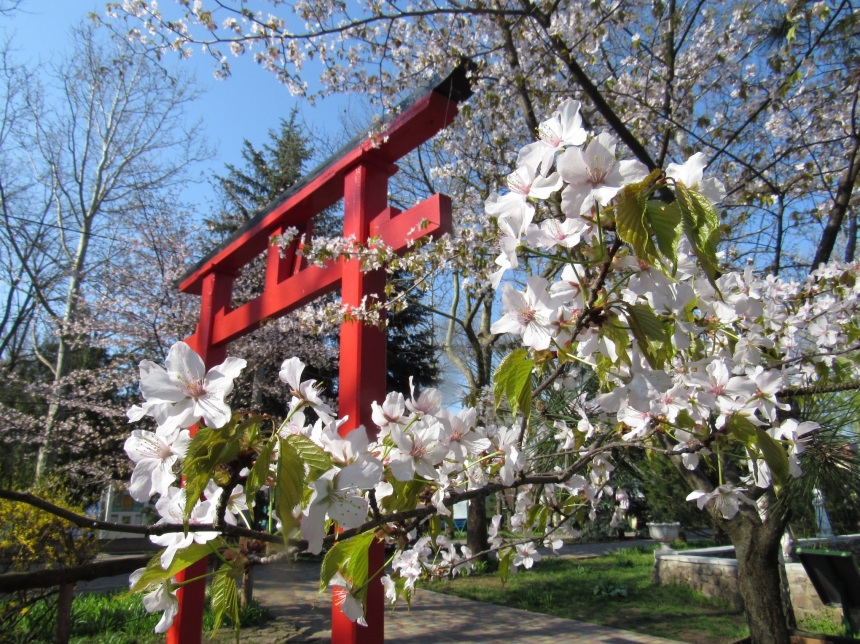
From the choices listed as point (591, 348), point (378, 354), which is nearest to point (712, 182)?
point (591, 348)

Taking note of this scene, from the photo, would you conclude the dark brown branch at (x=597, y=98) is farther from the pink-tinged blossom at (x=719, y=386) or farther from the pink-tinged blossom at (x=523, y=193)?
the pink-tinged blossom at (x=523, y=193)

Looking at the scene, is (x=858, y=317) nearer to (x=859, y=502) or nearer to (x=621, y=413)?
(x=859, y=502)

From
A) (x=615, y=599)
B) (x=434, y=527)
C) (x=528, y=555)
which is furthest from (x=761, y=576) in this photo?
(x=615, y=599)

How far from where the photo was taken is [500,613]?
5375 mm

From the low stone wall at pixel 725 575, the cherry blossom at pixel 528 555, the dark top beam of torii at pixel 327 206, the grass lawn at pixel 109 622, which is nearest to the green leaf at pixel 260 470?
the dark top beam of torii at pixel 327 206

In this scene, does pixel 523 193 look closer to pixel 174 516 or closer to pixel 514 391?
pixel 514 391

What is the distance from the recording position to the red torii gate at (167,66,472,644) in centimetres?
203

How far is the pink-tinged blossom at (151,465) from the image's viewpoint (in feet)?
2.27

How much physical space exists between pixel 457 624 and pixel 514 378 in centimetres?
501

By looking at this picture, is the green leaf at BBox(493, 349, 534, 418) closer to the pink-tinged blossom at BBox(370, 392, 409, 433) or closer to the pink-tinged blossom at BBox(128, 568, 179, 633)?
the pink-tinged blossom at BBox(370, 392, 409, 433)

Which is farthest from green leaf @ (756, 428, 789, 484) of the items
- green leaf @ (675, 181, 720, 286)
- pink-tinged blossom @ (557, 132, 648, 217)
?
pink-tinged blossom @ (557, 132, 648, 217)

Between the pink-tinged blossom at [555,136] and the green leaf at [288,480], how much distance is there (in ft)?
1.49

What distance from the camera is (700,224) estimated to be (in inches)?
24.2

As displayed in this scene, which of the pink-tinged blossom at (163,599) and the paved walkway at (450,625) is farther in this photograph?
the paved walkway at (450,625)
